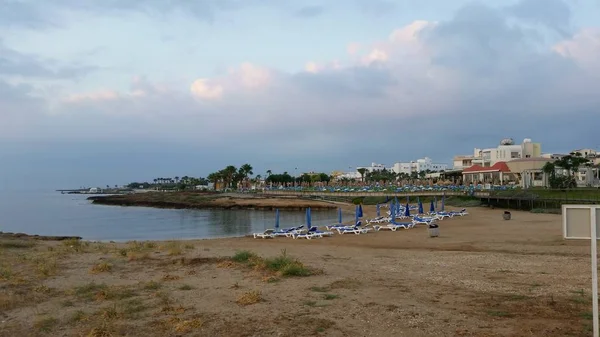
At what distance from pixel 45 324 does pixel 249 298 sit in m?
3.39

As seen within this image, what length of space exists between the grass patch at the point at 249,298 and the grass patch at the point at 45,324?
307cm

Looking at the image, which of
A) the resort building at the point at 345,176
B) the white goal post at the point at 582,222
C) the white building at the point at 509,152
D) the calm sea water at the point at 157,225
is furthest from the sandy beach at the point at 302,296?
the resort building at the point at 345,176

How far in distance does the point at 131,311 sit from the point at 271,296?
2.55m

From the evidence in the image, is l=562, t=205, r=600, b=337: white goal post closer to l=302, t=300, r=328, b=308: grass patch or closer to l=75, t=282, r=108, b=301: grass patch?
l=302, t=300, r=328, b=308: grass patch

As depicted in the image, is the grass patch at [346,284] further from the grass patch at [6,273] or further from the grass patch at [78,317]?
the grass patch at [6,273]

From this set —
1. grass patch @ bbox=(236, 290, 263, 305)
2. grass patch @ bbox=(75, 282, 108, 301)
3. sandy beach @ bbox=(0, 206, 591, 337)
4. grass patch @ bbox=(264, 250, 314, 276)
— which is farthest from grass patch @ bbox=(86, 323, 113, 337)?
grass patch @ bbox=(264, 250, 314, 276)

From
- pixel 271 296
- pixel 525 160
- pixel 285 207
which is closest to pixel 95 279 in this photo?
pixel 271 296

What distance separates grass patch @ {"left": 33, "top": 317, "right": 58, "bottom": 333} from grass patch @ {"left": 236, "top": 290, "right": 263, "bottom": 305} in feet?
10.1

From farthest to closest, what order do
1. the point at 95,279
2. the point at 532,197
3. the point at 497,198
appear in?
1. the point at 497,198
2. the point at 532,197
3. the point at 95,279

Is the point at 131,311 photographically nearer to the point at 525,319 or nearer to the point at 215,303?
the point at 215,303

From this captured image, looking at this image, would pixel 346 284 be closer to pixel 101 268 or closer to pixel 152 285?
pixel 152 285

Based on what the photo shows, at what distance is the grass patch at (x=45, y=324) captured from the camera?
24.7ft

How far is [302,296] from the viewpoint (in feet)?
29.5

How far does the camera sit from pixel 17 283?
11273 mm
